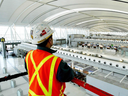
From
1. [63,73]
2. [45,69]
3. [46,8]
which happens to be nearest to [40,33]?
[45,69]

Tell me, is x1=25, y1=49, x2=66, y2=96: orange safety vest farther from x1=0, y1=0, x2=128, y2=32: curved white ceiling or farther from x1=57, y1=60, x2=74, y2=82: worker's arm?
x1=0, y1=0, x2=128, y2=32: curved white ceiling

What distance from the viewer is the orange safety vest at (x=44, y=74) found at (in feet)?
4.24

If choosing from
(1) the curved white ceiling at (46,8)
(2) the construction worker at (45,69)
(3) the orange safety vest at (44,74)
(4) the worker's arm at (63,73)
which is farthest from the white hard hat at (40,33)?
(1) the curved white ceiling at (46,8)

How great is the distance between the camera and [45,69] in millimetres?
1310

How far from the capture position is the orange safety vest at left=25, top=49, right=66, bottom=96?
1.29m

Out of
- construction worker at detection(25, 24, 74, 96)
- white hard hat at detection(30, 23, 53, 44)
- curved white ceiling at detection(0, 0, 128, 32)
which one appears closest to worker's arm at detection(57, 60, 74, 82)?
construction worker at detection(25, 24, 74, 96)

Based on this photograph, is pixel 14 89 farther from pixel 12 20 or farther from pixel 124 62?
pixel 12 20

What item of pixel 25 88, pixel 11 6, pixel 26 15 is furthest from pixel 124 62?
pixel 26 15

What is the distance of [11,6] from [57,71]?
19460 millimetres

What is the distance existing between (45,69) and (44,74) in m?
0.09

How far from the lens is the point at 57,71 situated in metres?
1.27

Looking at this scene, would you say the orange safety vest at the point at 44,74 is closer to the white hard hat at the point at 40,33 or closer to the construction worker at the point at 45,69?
the construction worker at the point at 45,69

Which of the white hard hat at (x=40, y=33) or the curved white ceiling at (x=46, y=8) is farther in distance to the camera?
the curved white ceiling at (x=46, y=8)

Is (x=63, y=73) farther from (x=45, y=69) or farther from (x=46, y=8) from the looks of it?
(x=46, y=8)
